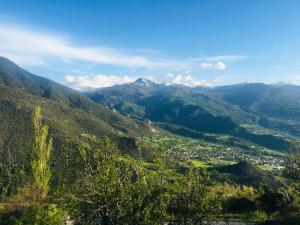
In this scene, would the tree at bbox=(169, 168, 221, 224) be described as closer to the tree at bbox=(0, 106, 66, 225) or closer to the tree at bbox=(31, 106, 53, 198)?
the tree at bbox=(0, 106, 66, 225)

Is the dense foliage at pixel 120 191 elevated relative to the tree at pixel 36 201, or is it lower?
elevated

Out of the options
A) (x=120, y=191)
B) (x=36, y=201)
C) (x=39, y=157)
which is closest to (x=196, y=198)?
(x=120, y=191)

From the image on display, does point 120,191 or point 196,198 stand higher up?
point 120,191

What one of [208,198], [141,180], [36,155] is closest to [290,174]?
[208,198]

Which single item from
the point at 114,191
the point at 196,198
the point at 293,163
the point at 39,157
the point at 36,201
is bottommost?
the point at 39,157

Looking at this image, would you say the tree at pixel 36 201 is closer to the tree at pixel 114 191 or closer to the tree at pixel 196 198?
the tree at pixel 114 191

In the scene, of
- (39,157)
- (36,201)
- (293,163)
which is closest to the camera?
(36,201)

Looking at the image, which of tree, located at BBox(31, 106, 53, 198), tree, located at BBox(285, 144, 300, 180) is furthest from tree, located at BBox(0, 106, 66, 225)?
tree, located at BBox(285, 144, 300, 180)

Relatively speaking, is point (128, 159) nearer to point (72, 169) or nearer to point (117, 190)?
point (117, 190)

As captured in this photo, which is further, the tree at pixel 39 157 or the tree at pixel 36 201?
the tree at pixel 39 157

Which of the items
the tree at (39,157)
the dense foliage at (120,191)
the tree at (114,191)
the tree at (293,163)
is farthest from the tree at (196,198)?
the tree at (39,157)

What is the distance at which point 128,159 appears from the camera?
28.2 m

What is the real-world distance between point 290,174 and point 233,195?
8.37m

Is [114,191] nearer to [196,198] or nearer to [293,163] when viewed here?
[196,198]
